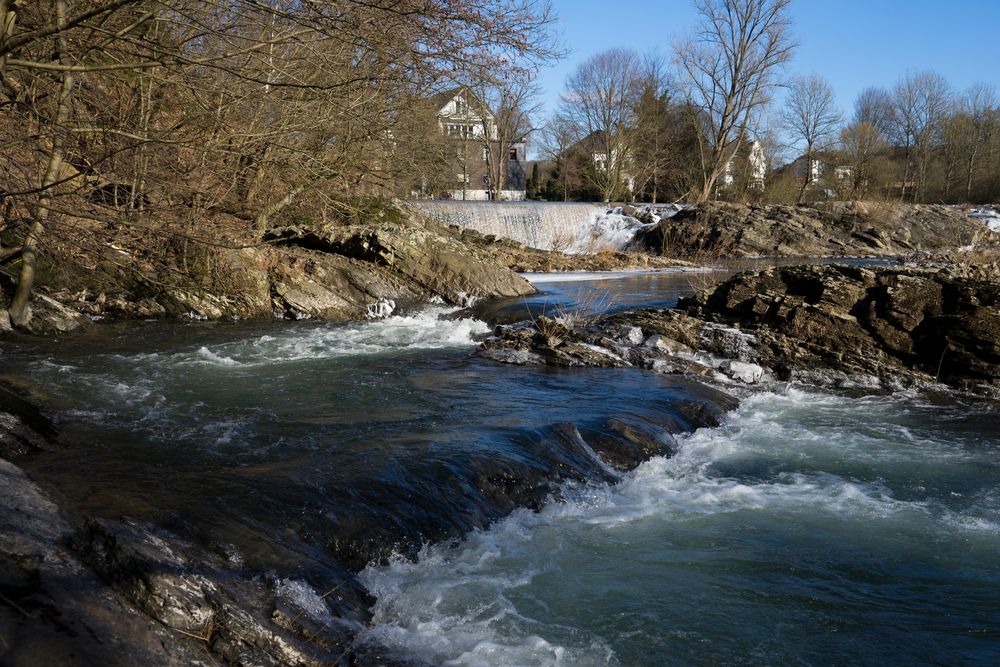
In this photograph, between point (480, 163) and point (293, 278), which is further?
point (480, 163)

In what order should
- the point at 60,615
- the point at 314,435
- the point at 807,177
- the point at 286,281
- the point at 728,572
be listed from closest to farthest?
the point at 60,615
the point at 728,572
the point at 314,435
the point at 286,281
the point at 807,177

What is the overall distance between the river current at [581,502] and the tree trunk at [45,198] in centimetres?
143

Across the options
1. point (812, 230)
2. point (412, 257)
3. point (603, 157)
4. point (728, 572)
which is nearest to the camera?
point (728, 572)

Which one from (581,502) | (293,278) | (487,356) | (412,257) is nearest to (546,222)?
(412,257)

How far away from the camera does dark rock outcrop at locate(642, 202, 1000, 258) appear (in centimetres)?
3012

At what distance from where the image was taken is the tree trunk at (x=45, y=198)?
6.30 meters

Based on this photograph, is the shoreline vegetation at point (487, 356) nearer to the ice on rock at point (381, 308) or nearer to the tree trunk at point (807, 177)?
the ice on rock at point (381, 308)

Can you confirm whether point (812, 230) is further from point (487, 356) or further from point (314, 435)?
point (314, 435)

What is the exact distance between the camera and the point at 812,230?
31312mm

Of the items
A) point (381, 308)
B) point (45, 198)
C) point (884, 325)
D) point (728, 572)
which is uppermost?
point (45, 198)

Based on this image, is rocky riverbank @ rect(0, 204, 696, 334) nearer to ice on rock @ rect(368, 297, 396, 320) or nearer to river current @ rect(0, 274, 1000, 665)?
ice on rock @ rect(368, 297, 396, 320)

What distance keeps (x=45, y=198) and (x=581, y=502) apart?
558 centimetres

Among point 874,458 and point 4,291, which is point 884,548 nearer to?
point 874,458

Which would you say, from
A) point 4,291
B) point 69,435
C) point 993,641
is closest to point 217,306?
point 4,291
